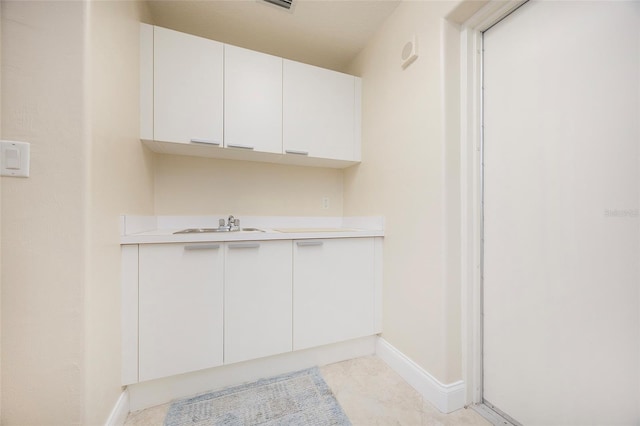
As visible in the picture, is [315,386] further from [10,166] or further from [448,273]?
[10,166]

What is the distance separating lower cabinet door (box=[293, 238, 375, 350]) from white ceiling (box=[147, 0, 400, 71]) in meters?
1.54

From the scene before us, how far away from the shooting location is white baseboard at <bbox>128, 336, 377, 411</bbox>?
49.0 inches

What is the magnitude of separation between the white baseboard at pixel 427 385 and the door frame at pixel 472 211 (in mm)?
79

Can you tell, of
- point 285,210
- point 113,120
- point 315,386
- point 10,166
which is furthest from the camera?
point 285,210

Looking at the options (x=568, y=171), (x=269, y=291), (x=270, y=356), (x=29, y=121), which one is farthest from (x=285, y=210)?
(x=568, y=171)

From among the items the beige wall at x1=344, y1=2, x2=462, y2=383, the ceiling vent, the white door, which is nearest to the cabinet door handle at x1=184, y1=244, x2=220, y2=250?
the beige wall at x1=344, y1=2, x2=462, y2=383

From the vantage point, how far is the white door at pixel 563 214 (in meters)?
0.81

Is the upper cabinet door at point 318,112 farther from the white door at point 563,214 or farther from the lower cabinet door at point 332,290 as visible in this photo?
the white door at point 563,214

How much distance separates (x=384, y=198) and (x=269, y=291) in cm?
100

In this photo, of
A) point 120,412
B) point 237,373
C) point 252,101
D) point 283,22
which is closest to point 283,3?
point 283,22

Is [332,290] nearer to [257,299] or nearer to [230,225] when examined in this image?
[257,299]

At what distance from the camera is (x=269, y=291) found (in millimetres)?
1437

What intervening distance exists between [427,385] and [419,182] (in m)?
1.12

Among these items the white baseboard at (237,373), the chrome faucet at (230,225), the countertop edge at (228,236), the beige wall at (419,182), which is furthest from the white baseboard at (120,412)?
the beige wall at (419,182)
